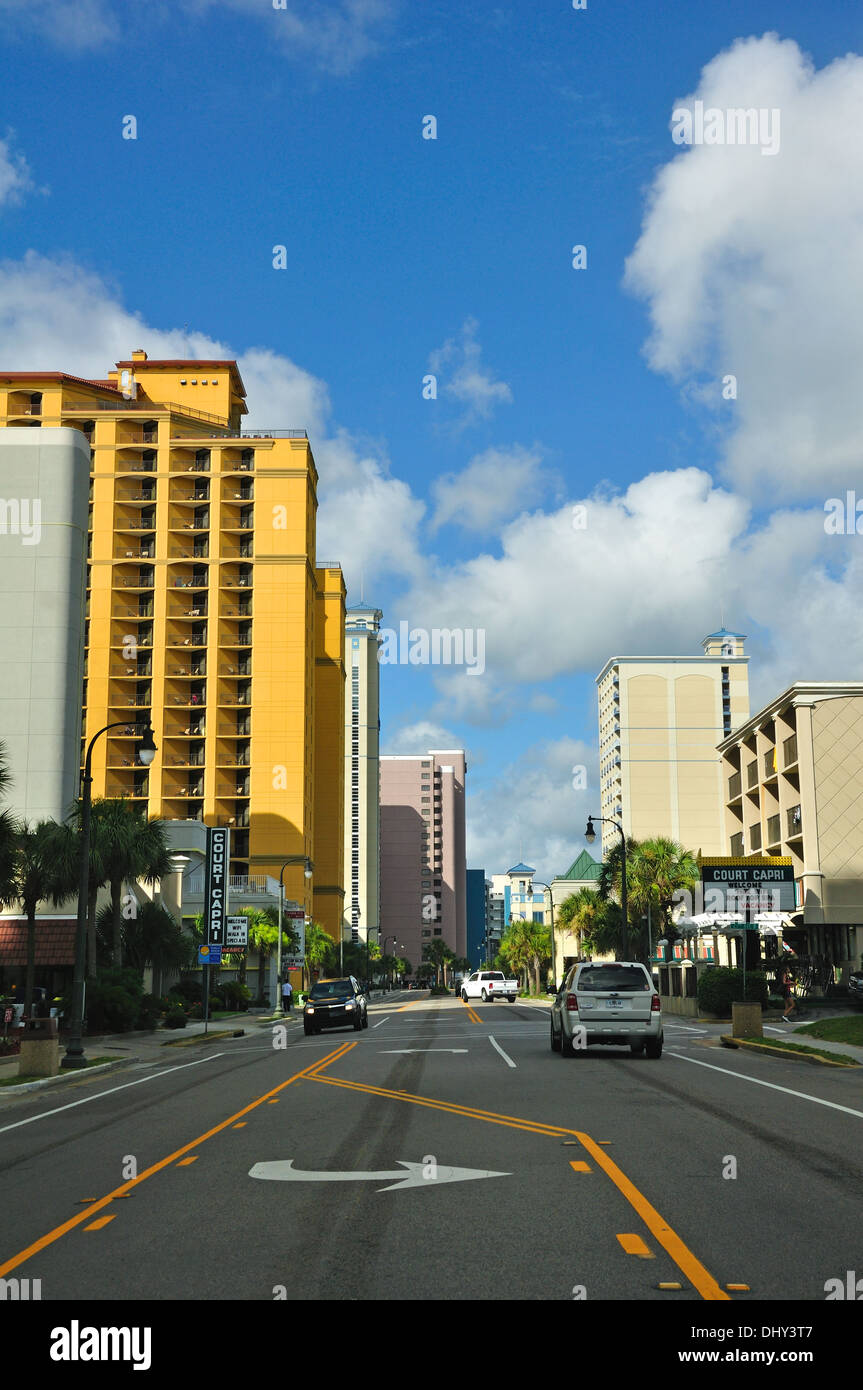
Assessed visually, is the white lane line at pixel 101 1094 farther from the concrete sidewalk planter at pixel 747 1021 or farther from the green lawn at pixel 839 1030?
the green lawn at pixel 839 1030

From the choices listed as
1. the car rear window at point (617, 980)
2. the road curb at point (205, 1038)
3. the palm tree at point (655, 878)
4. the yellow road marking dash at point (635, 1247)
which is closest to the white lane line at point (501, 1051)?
the car rear window at point (617, 980)

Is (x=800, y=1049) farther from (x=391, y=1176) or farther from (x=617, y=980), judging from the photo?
(x=391, y=1176)

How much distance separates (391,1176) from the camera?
Result: 11.4 meters

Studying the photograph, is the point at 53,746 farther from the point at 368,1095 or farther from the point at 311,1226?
the point at 311,1226

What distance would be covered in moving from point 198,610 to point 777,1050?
9407 cm

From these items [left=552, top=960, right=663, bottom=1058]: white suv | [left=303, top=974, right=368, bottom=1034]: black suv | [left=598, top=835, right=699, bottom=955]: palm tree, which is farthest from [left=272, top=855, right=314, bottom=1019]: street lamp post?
[left=552, top=960, right=663, bottom=1058]: white suv

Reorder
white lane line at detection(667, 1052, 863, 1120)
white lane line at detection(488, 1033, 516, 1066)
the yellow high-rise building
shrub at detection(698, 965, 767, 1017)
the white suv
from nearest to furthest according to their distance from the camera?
white lane line at detection(667, 1052, 863, 1120) → white lane line at detection(488, 1033, 516, 1066) → the white suv → shrub at detection(698, 965, 767, 1017) → the yellow high-rise building

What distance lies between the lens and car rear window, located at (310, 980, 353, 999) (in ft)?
135

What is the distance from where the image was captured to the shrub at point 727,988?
141ft

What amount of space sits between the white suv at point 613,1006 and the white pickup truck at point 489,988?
Answer: 179ft

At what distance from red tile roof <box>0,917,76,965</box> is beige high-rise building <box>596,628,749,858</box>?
424 feet

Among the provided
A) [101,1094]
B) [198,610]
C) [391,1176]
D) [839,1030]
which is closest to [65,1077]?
[101,1094]

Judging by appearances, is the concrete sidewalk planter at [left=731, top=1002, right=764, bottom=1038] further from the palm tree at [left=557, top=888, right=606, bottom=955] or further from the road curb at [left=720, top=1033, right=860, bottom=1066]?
the palm tree at [left=557, top=888, right=606, bottom=955]
